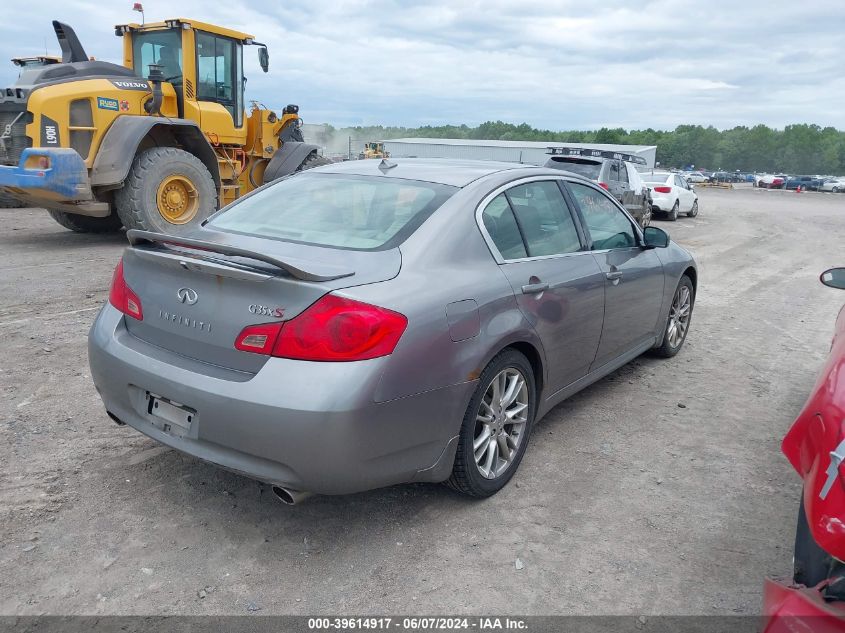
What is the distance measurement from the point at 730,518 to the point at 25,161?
29.4ft

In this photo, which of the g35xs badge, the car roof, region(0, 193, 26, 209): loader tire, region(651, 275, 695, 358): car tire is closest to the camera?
the g35xs badge

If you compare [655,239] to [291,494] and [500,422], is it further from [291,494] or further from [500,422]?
[291,494]

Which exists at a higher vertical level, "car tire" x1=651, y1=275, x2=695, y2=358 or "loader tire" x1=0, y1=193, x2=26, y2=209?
"car tire" x1=651, y1=275, x2=695, y2=358

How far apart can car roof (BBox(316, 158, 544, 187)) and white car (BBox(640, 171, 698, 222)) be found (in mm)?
16910

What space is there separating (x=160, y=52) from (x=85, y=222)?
2.90 metres

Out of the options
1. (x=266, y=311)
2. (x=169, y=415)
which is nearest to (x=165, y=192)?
(x=169, y=415)

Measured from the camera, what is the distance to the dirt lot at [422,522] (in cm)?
269

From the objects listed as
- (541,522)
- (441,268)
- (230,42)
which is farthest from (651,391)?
(230,42)

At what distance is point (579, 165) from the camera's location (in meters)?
14.0

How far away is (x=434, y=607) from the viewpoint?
262cm

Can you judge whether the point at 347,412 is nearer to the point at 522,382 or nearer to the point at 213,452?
the point at 213,452

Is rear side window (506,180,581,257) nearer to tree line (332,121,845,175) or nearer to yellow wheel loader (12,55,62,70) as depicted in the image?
yellow wheel loader (12,55,62,70)

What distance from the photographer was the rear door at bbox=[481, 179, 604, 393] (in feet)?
11.6

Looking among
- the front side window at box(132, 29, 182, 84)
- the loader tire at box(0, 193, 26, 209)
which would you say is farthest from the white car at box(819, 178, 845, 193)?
the loader tire at box(0, 193, 26, 209)
